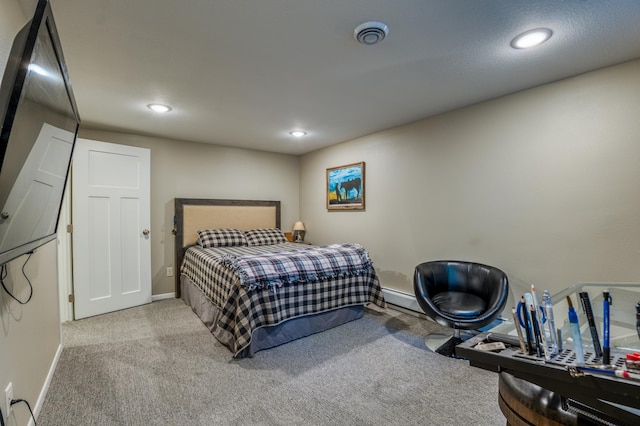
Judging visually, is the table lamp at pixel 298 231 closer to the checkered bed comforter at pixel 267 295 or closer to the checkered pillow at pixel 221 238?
the checkered pillow at pixel 221 238

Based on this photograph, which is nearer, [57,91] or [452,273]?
[57,91]

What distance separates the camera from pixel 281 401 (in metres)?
1.92

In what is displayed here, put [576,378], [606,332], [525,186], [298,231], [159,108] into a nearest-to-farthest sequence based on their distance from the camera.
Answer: [576,378]
[606,332]
[525,186]
[159,108]
[298,231]

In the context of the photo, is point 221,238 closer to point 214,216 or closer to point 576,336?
point 214,216

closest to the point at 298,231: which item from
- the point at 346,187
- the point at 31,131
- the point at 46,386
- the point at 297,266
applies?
the point at 346,187

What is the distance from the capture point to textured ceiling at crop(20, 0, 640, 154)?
1.56 m

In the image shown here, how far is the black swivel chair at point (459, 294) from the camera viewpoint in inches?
95.6

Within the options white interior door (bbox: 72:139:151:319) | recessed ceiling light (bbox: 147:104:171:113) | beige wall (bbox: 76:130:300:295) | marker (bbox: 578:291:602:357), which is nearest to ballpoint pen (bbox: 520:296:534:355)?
marker (bbox: 578:291:602:357)

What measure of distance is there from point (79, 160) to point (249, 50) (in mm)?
2689

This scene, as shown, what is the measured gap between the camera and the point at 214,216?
448 cm

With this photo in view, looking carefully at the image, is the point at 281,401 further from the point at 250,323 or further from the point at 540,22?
the point at 540,22

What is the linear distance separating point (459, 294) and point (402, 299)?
901 millimetres

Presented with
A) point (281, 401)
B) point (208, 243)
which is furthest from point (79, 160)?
point (281, 401)

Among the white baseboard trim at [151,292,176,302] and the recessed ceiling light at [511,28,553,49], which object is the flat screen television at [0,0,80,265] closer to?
the recessed ceiling light at [511,28,553,49]
